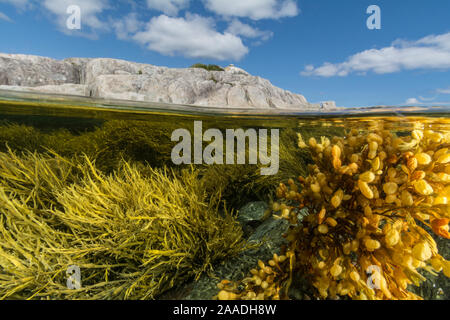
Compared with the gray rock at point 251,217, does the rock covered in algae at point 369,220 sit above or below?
above

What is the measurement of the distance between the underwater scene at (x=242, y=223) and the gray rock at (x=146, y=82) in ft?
12.3

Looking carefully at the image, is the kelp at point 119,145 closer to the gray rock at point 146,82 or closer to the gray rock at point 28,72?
the gray rock at point 146,82

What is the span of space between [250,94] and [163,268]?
37.5 feet

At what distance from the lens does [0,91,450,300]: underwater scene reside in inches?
29.7

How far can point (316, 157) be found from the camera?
3.05ft

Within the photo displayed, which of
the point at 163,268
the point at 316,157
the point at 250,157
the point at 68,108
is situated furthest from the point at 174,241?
the point at 68,108

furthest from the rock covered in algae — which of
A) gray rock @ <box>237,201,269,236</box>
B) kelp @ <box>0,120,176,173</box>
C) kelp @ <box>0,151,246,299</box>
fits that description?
kelp @ <box>0,120,176,173</box>

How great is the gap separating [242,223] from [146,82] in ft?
29.2

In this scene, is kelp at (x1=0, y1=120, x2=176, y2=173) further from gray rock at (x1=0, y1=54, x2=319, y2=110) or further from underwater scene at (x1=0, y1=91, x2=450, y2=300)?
gray rock at (x1=0, y1=54, x2=319, y2=110)

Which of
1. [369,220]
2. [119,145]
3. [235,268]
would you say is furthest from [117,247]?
[119,145]

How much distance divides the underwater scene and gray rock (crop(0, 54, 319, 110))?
375 centimetres

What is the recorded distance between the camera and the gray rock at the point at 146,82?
8859 mm

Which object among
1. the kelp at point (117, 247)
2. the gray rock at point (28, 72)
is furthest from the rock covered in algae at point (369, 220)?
the gray rock at point (28, 72)

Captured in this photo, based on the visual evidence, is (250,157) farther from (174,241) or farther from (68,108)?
(68,108)
